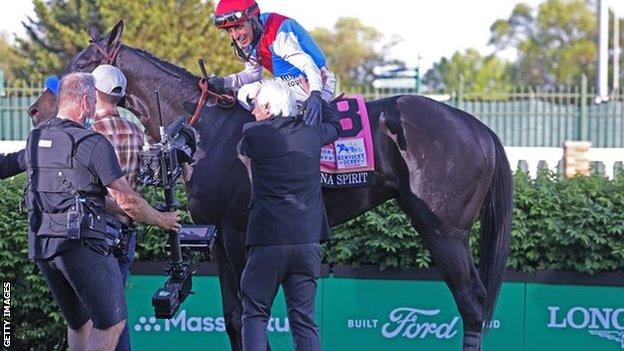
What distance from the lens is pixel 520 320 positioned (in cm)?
735

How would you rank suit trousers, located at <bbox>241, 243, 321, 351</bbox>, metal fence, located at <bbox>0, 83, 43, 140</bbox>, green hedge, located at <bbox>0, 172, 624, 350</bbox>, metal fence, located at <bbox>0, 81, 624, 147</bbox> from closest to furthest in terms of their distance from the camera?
suit trousers, located at <bbox>241, 243, 321, 351</bbox> < green hedge, located at <bbox>0, 172, 624, 350</bbox> < metal fence, located at <bbox>0, 83, 43, 140</bbox> < metal fence, located at <bbox>0, 81, 624, 147</bbox>

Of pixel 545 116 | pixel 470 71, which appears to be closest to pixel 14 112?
pixel 545 116

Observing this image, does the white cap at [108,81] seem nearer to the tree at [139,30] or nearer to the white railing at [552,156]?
the white railing at [552,156]

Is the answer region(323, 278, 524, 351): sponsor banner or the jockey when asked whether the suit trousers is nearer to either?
the jockey

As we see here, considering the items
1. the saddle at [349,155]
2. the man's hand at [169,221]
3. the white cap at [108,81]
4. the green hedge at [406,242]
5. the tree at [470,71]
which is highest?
the white cap at [108,81]

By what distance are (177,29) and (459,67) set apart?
29.6m

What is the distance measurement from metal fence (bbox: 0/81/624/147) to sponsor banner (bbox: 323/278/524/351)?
45.9 feet

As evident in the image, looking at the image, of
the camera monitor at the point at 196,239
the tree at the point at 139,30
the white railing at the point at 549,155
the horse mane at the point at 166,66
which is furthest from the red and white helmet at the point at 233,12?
the tree at the point at 139,30

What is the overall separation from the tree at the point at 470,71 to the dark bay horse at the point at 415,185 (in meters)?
38.1

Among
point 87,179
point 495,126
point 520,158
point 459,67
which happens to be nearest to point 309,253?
point 87,179

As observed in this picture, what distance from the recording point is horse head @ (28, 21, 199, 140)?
694 cm

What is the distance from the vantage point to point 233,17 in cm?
654

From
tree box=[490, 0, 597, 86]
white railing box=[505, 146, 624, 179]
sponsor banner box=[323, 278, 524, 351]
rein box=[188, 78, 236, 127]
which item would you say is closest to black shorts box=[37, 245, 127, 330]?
rein box=[188, 78, 236, 127]

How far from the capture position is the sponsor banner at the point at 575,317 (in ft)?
23.9
